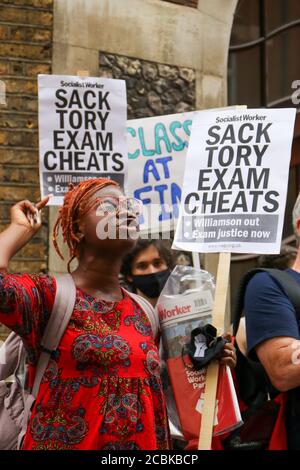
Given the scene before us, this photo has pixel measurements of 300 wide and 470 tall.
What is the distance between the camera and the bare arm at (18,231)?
→ 10.3 ft

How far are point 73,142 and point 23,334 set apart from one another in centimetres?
176

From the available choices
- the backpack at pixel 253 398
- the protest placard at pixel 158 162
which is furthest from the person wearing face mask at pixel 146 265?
the backpack at pixel 253 398

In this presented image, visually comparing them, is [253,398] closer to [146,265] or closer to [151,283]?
[151,283]

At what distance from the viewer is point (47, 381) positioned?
306 centimetres

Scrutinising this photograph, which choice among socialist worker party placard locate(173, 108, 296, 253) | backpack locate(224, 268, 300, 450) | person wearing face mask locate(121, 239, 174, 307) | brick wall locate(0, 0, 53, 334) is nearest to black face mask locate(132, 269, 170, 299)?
person wearing face mask locate(121, 239, 174, 307)

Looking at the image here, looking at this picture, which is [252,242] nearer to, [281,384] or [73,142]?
[281,384]

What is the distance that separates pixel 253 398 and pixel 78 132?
68.1 inches

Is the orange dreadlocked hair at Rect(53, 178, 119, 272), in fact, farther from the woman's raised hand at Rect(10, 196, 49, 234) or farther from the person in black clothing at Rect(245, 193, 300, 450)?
the person in black clothing at Rect(245, 193, 300, 450)

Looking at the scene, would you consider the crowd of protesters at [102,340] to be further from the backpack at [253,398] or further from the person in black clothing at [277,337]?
the backpack at [253,398]

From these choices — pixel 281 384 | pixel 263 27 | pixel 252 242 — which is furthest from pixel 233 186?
pixel 263 27

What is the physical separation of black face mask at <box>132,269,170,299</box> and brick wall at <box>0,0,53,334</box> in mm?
1495

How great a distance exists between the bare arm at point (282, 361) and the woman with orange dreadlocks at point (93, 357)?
1.30 ft

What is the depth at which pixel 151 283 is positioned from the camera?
485 centimetres
